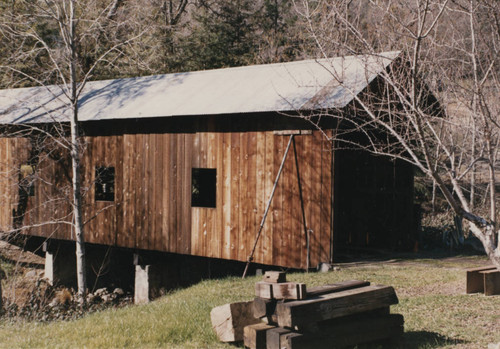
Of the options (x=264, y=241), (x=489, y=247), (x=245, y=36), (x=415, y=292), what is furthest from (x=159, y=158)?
(x=245, y=36)

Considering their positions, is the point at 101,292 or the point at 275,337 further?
the point at 101,292

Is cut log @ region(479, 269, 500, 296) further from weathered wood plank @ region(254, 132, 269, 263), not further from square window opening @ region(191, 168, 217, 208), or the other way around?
square window opening @ region(191, 168, 217, 208)

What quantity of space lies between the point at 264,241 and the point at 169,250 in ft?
10.9

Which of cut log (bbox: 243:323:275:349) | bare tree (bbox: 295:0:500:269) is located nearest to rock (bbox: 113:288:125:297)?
bare tree (bbox: 295:0:500:269)

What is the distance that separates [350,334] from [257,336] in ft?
3.46

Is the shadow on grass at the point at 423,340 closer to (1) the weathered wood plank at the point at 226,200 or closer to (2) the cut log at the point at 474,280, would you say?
(2) the cut log at the point at 474,280

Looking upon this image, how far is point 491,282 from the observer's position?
9.76 m

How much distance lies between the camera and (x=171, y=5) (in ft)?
107

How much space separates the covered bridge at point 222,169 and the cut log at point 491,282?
12.2 ft

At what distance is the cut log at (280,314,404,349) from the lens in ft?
19.5

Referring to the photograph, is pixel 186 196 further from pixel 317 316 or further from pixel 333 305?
pixel 317 316

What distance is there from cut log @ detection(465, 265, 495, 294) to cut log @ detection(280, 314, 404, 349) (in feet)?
11.6

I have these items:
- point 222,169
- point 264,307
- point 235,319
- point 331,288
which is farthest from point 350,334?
point 222,169

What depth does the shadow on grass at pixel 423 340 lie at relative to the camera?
688cm
